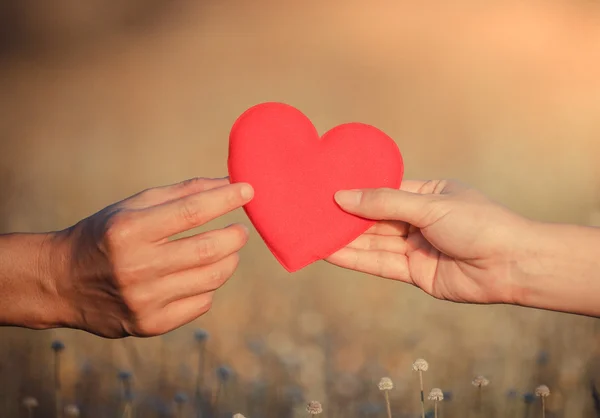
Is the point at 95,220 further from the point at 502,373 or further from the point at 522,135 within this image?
the point at 522,135

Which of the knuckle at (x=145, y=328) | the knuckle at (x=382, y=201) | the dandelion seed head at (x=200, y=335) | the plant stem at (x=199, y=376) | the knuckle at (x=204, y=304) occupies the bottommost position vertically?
the plant stem at (x=199, y=376)

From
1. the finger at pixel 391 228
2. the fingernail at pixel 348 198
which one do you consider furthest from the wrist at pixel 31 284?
the finger at pixel 391 228

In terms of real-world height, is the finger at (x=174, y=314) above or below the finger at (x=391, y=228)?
below

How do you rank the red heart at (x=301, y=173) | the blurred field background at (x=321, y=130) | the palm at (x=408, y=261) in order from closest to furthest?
1. the red heart at (x=301, y=173)
2. the palm at (x=408, y=261)
3. the blurred field background at (x=321, y=130)

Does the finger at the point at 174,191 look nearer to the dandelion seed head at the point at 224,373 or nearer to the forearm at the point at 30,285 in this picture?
the forearm at the point at 30,285

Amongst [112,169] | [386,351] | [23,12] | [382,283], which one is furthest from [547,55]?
[23,12]

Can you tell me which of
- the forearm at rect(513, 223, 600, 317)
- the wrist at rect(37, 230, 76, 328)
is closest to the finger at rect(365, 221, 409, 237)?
the forearm at rect(513, 223, 600, 317)
